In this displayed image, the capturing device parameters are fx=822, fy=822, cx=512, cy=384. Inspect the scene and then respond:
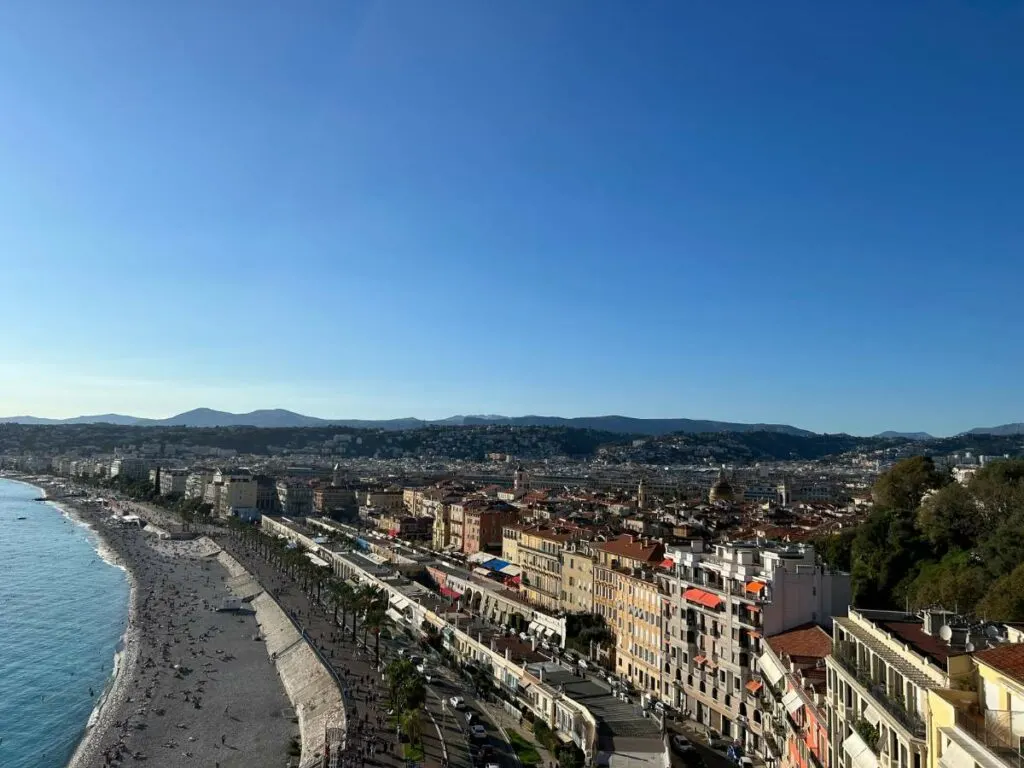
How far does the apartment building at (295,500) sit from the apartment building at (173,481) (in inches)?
1587

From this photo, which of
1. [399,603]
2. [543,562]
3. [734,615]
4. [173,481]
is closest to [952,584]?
[734,615]

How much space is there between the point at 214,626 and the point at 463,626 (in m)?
25.0

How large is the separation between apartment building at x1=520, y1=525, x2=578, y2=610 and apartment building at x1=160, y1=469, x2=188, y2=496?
134m

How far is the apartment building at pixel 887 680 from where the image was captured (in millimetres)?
16531

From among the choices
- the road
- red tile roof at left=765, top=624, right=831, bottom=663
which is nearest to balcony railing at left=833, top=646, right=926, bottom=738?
red tile roof at left=765, top=624, right=831, bottom=663

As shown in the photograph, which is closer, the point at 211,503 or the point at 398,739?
the point at 398,739

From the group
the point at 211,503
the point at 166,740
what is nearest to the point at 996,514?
the point at 166,740

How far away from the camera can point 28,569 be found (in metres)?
90.2

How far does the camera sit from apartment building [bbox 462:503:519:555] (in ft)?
267

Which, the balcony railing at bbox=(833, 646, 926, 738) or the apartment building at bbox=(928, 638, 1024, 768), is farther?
the balcony railing at bbox=(833, 646, 926, 738)

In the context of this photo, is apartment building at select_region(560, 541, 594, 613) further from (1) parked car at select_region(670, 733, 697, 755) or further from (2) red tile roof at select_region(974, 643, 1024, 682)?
(2) red tile roof at select_region(974, 643, 1024, 682)

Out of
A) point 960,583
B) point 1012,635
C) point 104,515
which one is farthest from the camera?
point 104,515

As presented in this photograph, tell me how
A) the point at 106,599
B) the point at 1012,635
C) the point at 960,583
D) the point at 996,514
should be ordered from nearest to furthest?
the point at 1012,635, the point at 960,583, the point at 996,514, the point at 106,599

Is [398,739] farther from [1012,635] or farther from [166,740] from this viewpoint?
[1012,635]
